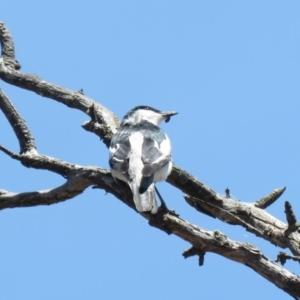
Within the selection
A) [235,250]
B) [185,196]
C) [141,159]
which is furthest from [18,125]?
[235,250]

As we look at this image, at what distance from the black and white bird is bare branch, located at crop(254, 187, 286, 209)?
0.84m

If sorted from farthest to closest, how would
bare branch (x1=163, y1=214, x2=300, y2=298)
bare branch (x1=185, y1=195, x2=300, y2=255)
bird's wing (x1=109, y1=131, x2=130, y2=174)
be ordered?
bird's wing (x1=109, y1=131, x2=130, y2=174) → bare branch (x1=185, y1=195, x2=300, y2=255) → bare branch (x1=163, y1=214, x2=300, y2=298)

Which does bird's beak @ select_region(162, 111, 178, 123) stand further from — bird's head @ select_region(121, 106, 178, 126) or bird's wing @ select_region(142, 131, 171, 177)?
bird's wing @ select_region(142, 131, 171, 177)

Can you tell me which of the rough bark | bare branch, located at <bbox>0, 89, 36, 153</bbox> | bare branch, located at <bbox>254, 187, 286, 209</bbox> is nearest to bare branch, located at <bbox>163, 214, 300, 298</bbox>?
the rough bark

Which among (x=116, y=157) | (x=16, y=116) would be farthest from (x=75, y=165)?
(x=16, y=116)

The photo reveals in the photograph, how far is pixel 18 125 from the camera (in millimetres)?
7465

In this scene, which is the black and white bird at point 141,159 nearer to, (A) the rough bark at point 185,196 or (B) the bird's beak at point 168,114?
(A) the rough bark at point 185,196

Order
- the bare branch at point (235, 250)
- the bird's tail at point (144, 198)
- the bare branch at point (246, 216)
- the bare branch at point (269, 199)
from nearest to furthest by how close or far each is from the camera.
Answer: the bare branch at point (235, 250) < the bird's tail at point (144, 198) < the bare branch at point (246, 216) < the bare branch at point (269, 199)

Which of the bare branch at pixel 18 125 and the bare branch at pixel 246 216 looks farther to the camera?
the bare branch at pixel 18 125

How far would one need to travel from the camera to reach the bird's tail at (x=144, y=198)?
20.0 ft

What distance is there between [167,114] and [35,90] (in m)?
1.61

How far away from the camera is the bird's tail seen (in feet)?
20.0

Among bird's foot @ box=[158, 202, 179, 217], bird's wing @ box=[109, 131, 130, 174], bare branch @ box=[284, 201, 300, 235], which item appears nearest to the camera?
bare branch @ box=[284, 201, 300, 235]

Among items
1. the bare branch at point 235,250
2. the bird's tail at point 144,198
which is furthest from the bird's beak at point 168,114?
the bare branch at point 235,250
